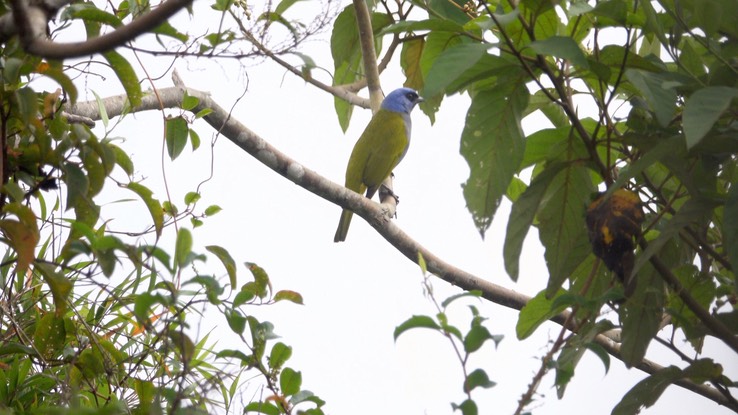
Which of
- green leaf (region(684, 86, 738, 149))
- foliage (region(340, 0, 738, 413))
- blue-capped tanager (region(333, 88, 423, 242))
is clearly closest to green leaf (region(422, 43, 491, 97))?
foliage (region(340, 0, 738, 413))

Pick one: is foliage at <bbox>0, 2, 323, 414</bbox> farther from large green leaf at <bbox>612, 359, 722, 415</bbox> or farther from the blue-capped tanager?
the blue-capped tanager

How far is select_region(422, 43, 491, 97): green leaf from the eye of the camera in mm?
1330

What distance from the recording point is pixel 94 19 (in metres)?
1.68

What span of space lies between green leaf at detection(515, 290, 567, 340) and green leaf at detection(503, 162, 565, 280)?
6cm

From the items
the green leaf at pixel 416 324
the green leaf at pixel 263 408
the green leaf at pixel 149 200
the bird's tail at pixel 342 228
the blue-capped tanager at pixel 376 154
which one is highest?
the blue-capped tanager at pixel 376 154

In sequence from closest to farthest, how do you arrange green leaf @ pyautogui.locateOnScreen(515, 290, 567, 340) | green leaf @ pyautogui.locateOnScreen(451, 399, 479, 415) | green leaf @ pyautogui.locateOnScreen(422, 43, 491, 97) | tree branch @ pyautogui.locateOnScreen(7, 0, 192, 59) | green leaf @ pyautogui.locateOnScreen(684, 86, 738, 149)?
1. tree branch @ pyautogui.locateOnScreen(7, 0, 192, 59)
2. green leaf @ pyautogui.locateOnScreen(451, 399, 479, 415)
3. green leaf @ pyautogui.locateOnScreen(684, 86, 738, 149)
4. green leaf @ pyautogui.locateOnScreen(422, 43, 491, 97)
5. green leaf @ pyautogui.locateOnScreen(515, 290, 567, 340)

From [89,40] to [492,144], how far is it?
89 centimetres

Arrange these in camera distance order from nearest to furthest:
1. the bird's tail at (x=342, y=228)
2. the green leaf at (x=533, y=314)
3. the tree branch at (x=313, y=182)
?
the green leaf at (x=533, y=314) < the tree branch at (x=313, y=182) < the bird's tail at (x=342, y=228)

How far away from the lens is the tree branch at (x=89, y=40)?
3.03 feet

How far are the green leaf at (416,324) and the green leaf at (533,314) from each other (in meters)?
0.52

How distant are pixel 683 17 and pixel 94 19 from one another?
117 cm

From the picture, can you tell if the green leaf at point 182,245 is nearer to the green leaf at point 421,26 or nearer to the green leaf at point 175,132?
the green leaf at point 421,26

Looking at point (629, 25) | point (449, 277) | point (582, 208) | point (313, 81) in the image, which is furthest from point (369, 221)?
point (629, 25)

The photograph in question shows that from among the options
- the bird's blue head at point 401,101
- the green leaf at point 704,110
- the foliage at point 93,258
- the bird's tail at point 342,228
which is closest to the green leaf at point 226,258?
the foliage at point 93,258
